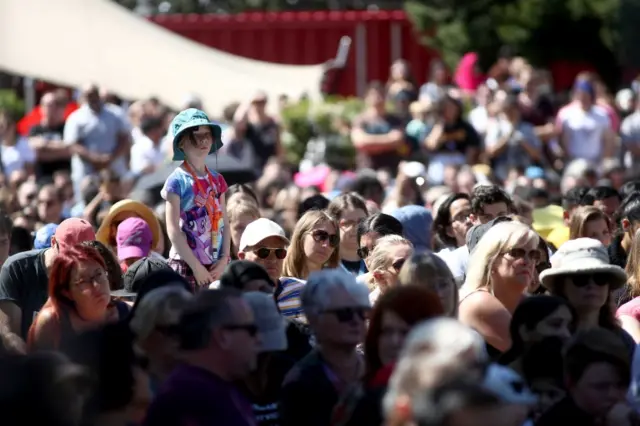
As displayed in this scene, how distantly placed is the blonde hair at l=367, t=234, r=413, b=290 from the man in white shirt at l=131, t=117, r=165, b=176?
9100 millimetres

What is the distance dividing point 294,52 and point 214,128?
23084 mm

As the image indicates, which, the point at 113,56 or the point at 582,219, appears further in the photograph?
the point at 113,56

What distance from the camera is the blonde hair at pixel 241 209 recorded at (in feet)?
34.1

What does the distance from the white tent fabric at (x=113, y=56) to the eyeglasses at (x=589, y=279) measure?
40.8 feet

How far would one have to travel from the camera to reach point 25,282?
8.81 meters

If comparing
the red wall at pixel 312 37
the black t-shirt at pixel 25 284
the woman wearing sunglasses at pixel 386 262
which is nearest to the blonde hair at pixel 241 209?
the black t-shirt at pixel 25 284

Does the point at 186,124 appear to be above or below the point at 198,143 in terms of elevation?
above

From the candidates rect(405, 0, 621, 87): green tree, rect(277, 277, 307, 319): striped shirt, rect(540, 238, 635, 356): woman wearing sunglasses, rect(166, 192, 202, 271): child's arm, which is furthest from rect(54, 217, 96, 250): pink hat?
rect(405, 0, 621, 87): green tree

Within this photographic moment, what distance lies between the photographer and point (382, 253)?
8375mm

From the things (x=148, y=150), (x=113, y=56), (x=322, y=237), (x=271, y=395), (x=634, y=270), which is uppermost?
(x=113, y=56)

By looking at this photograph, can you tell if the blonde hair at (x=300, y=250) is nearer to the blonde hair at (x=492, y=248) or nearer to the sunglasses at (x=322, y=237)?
the sunglasses at (x=322, y=237)

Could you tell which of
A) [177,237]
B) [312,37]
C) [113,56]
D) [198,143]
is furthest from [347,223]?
[312,37]

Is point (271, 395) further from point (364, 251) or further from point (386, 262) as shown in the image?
point (364, 251)

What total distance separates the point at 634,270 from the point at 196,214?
251cm
